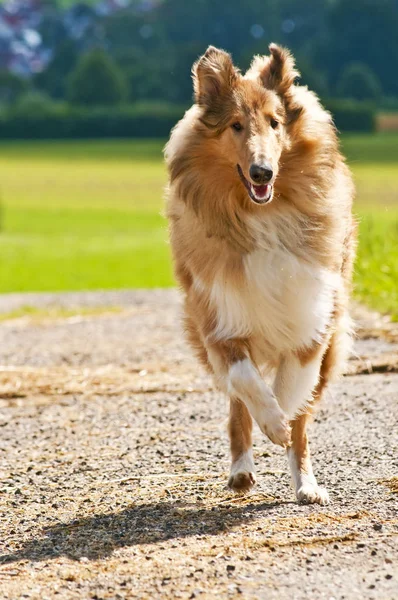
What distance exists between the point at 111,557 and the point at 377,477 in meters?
1.86

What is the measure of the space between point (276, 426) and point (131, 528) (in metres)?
0.91

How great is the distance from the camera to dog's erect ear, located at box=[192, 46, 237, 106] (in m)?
5.67

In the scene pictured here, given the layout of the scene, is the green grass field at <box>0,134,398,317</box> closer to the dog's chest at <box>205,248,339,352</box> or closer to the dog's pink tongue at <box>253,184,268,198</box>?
the dog's chest at <box>205,248,339,352</box>

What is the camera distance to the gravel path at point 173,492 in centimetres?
440

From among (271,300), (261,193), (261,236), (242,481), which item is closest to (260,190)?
(261,193)

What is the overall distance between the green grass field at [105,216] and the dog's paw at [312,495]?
215 centimetres

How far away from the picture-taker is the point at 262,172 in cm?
530

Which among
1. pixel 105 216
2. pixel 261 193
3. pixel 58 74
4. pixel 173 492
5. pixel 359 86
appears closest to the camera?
pixel 261 193

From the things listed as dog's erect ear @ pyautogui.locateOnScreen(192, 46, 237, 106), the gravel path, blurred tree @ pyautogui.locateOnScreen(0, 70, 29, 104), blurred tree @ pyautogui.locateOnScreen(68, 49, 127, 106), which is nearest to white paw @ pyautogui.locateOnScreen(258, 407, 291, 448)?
the gravel path

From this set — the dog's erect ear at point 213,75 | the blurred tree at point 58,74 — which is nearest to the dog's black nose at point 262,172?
the dog's erect ear at point 213,75

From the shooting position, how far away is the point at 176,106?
69.9 metres

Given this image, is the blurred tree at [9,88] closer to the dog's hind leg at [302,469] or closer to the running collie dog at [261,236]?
the running collie dog at [261,236]

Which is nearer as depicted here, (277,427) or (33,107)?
(277,427)

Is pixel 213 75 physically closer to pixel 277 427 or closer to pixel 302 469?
pixel 277 427
